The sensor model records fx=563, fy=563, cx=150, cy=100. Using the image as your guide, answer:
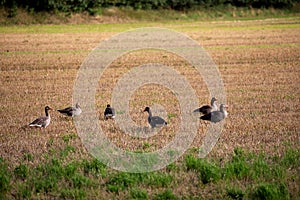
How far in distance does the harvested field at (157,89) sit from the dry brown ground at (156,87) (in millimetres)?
18

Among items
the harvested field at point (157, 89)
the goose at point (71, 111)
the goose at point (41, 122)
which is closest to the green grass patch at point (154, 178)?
the harvested field at point (157, 89)

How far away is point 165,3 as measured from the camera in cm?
5378

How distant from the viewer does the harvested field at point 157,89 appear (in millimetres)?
10727

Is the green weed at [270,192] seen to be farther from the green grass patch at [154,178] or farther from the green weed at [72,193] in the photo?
the green weed at [72,193]

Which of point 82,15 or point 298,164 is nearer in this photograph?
point 298,164

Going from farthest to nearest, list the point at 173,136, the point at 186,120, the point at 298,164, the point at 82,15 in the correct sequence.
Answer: the point at 82,15, the point at 186,120, the point at 173,136, the point at 298,164

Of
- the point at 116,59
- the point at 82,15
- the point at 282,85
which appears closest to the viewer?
the point at 282,85

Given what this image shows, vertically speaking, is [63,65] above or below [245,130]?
below

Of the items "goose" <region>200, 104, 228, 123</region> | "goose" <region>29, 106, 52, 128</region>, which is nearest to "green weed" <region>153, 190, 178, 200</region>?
"goose" <region>200, 104, 228, 123</region>

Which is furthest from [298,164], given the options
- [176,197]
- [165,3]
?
[165,3]

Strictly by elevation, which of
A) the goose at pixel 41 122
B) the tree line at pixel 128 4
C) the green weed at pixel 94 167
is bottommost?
the tree line at pixel 128 4

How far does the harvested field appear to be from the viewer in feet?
35.2

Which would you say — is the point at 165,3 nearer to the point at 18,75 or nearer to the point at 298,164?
the point at 18,75

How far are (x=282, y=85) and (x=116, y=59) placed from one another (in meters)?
10.6
